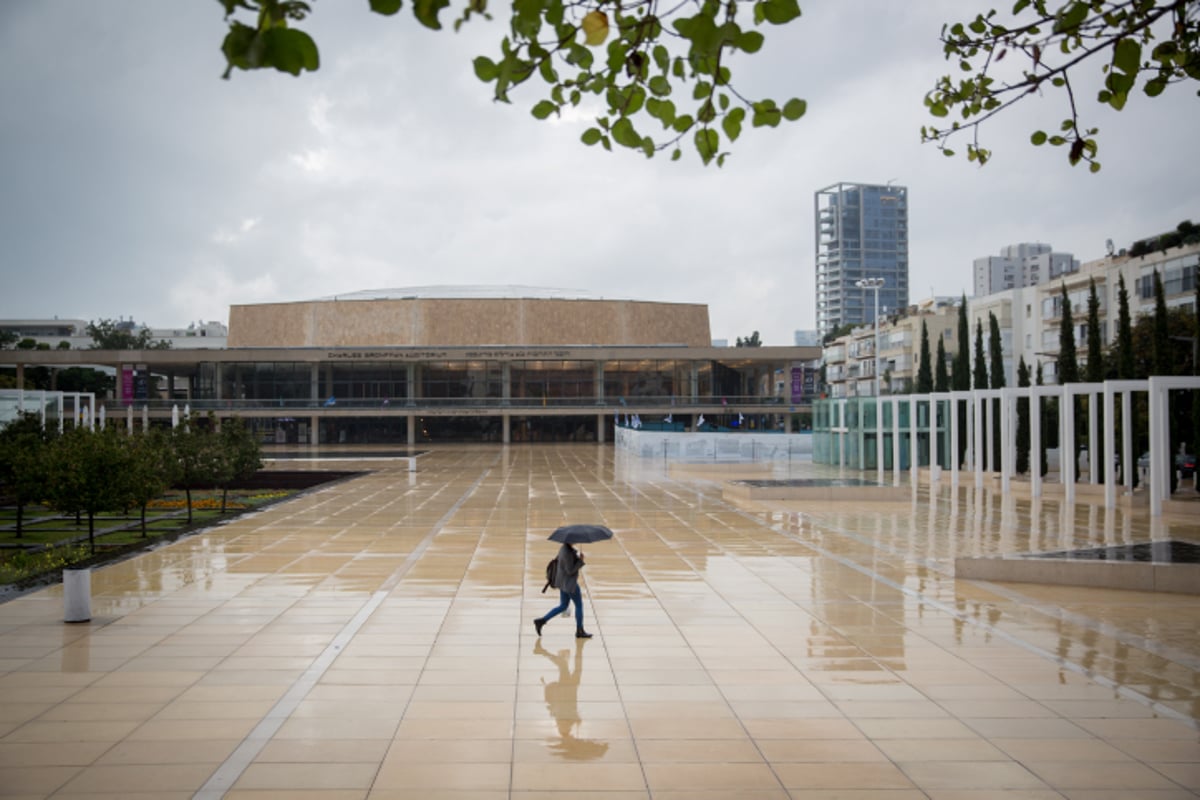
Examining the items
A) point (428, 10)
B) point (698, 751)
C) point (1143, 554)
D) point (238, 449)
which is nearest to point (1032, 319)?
point (238, 449)

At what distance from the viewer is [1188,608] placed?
11.9 metres

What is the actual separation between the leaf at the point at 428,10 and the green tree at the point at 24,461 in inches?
686

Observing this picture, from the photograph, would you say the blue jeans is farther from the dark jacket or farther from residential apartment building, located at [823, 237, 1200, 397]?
residential apartment building, located at [823, 237, 1200, 397]

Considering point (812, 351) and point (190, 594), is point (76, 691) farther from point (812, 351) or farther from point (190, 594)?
point (812, 351)

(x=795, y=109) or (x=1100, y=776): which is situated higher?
(x=795, y=109)

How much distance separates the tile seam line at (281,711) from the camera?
621cm

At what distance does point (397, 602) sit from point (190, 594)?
114 inches

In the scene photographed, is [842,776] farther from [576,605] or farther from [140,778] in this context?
[140,778]

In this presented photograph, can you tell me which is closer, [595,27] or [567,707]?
[595,27]

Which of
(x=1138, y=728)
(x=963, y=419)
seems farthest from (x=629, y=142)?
(x=963, y=419)

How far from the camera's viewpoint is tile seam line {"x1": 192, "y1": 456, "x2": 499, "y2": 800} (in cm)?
621

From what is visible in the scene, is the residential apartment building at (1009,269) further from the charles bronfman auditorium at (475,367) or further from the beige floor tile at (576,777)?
the beige floor tile at (576,777)

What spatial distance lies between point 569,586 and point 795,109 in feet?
20.9

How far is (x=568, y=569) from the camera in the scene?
10.4 m
